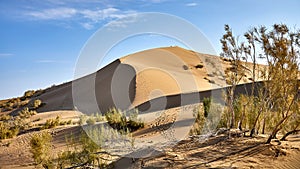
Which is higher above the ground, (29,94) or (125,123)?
(29,94)

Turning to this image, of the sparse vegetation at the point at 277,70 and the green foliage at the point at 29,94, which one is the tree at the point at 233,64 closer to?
the sparse vegetation at the point at 277,70

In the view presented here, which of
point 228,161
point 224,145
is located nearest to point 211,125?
point 224,145

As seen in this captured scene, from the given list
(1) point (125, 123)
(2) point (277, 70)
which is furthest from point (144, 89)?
(2) point (277, 70)

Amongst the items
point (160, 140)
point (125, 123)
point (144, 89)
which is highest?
point (144, 89)

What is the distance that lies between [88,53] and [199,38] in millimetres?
3163

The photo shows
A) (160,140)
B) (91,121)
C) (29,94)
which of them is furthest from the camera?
(29,94)

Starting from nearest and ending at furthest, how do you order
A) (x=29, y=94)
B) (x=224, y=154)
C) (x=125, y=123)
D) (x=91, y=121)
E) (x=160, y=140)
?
(x=224, y=154), (x=160, y=140), (x=125, y=123), (x=91, y=121), (x=29, y=94)

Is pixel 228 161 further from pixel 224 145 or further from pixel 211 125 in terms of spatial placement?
pixel 211 125

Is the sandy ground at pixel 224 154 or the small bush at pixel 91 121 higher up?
the small bush at pixel 91 121

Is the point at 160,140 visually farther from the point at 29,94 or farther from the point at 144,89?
the point at 29,94

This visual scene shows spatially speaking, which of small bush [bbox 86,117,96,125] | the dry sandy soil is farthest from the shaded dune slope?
small bush [bbox 86,117,96,125]

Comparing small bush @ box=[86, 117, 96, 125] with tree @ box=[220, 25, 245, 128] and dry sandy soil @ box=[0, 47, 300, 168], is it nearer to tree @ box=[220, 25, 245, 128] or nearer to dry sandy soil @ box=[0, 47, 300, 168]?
dry sandy soil @ box=[0, 47, 300, 168]

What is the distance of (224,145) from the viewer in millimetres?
7516

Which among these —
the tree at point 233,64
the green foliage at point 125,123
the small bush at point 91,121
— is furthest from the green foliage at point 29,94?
the tree at point 233,64
